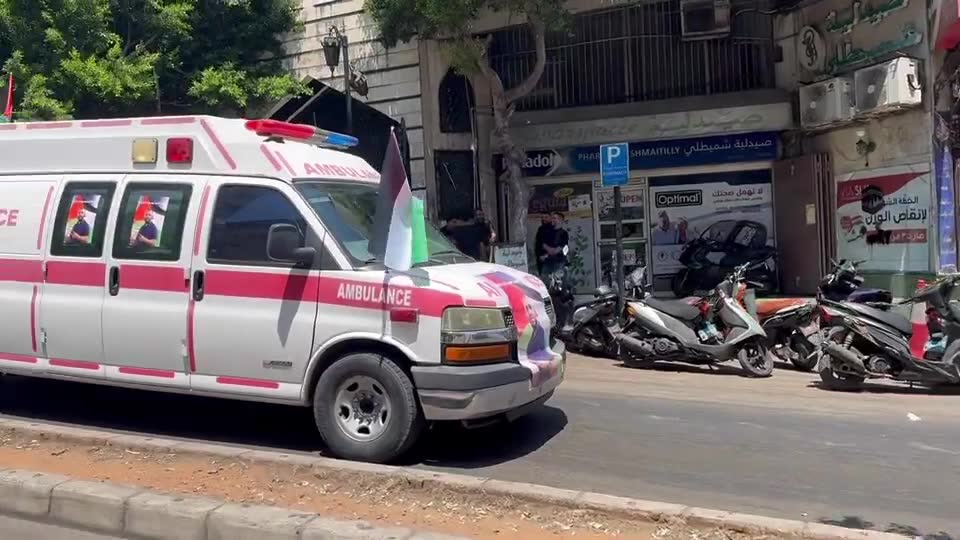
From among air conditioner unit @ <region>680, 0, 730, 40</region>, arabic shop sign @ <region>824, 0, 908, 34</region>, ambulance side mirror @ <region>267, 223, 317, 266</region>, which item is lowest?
ambulance side mirror @ <region>267, 223, 317, 266</region>

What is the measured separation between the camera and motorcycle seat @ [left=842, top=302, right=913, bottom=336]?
8773 millimetres

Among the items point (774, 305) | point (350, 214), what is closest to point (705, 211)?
point (774, 305)

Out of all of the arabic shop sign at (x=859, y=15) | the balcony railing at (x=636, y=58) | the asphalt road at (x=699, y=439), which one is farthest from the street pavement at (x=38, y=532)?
the balcony railing at (x=636, y=58)

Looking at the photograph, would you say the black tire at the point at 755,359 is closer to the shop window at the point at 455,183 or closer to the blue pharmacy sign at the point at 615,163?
the blue pharmacy sign at the point at 615,163

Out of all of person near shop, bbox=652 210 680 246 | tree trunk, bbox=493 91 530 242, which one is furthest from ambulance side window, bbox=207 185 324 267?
person near shop, bbox=652 210 680 246

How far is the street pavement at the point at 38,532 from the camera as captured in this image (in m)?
4.66

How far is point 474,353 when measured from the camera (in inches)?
216

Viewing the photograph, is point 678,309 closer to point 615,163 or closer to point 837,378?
point 837,378

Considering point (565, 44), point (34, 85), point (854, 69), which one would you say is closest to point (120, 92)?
point (34, 85)

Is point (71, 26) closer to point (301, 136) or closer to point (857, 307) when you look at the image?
point (301, 136)

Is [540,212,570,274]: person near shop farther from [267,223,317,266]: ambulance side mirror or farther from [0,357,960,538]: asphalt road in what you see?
[267,223,317,266]: ambulance side mirror

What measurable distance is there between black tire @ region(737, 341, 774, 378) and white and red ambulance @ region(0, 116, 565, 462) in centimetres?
395

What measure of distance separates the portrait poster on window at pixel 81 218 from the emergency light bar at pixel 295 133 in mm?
1404

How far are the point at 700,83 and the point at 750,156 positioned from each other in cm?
170
